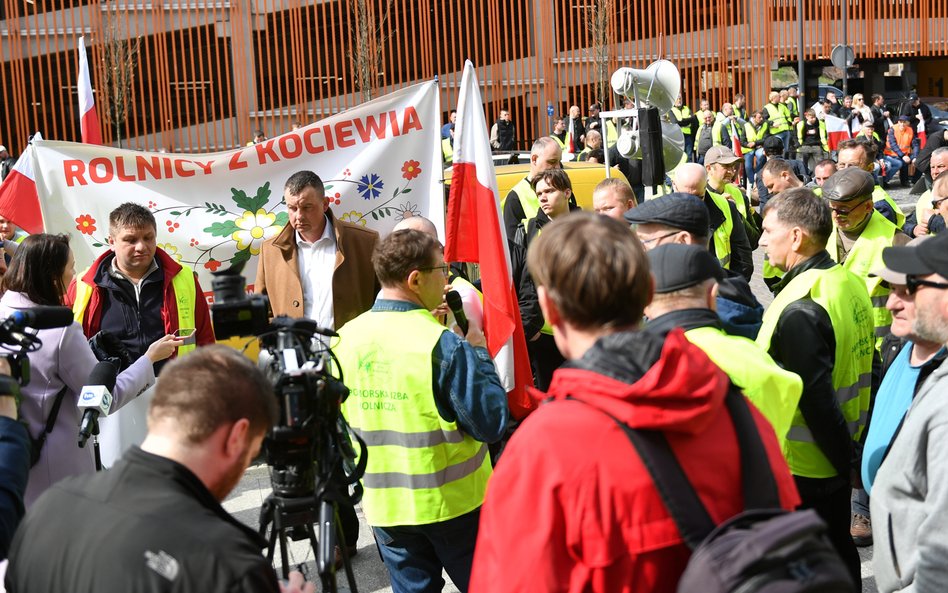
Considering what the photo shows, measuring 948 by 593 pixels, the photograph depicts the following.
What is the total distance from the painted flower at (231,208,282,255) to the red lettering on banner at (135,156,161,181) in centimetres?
56

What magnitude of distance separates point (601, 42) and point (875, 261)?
24.2 m

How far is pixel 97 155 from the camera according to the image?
6594mm

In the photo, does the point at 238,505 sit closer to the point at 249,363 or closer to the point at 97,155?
the point at 97,155

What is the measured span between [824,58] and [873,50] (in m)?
1.68

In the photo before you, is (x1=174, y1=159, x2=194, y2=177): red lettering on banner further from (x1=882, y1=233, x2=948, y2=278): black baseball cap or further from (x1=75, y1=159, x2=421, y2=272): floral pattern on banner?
Answer: (x1=882, y1=233, x2=948, y2=278): black baseball cap

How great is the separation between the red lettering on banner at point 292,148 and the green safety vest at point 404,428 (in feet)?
9.99

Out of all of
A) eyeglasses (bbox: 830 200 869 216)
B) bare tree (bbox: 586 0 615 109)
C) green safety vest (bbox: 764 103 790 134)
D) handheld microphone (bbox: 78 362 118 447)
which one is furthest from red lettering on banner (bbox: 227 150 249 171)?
bare tree (bbox: 586 0 615 109)

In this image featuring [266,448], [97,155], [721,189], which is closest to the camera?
[266,448]

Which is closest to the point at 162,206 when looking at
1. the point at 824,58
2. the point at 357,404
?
the point at 357,404

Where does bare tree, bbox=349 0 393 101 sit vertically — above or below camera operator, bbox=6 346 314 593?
above

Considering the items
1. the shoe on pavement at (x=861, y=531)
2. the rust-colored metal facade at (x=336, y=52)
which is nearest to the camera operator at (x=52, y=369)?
the shoe on pavement at (x=861, y=531)

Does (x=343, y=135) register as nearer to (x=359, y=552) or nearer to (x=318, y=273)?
(x=318, y=273)

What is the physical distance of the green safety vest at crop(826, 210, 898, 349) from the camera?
6.11 metres

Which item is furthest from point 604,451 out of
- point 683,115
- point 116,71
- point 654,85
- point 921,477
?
point 116,71
